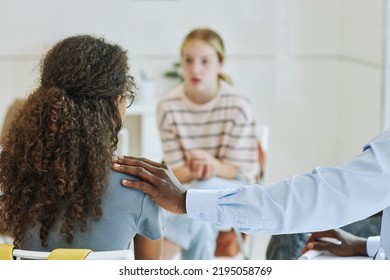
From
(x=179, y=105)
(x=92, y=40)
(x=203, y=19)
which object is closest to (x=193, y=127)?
(x=179, y=105)

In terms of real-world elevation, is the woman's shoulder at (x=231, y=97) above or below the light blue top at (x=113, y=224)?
above

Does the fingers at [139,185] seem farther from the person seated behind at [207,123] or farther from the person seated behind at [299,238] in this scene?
the person seated behind at [207,123]

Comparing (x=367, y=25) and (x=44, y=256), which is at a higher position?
(x=367, y=25)

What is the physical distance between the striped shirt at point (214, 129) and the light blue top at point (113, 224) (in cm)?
164

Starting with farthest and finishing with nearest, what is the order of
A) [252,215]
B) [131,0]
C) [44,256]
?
[131,0]
[252,215]
[44,256]

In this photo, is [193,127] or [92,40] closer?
[92,40]

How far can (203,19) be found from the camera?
13.3 ft

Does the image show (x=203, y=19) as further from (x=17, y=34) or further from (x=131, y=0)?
(x=17, y=34)

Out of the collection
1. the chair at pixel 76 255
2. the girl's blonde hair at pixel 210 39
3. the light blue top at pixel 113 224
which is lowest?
the chair at pixel 76 255

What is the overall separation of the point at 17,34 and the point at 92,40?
238 cm

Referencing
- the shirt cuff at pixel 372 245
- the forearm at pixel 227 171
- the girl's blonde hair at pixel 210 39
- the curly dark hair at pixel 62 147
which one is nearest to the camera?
the curly dark hair at pixel 62 147

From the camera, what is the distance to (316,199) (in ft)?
4.91

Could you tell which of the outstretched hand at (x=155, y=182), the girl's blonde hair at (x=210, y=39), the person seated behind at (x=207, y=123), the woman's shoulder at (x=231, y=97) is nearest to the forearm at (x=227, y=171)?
the person seated behind at (x=207, y=123)

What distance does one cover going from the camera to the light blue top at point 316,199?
1.49 meters
